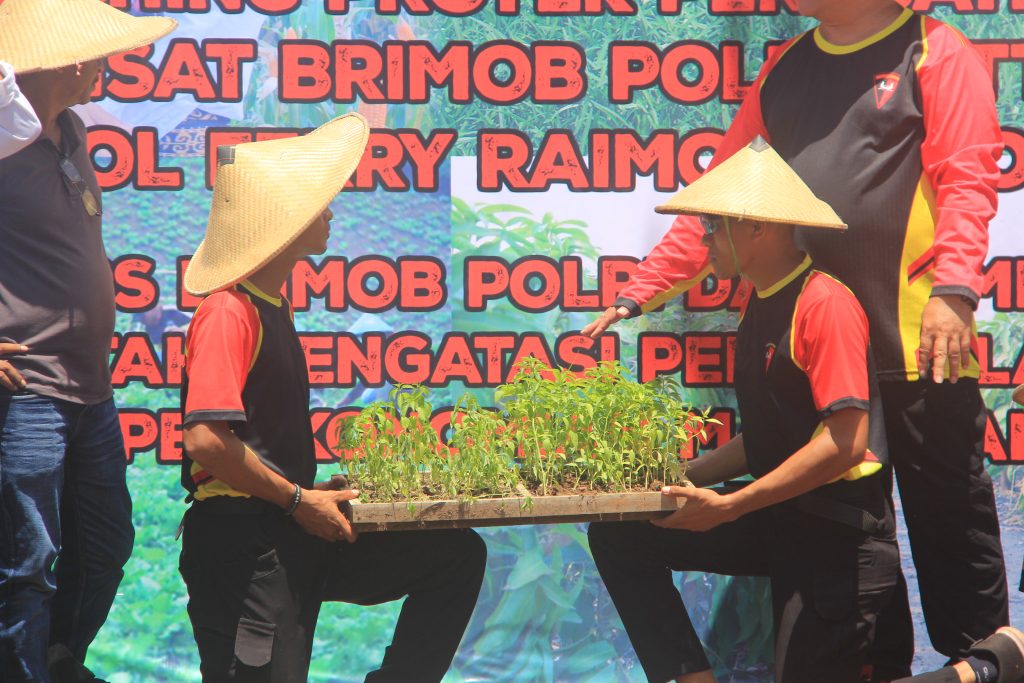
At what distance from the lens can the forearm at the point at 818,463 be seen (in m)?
3.59

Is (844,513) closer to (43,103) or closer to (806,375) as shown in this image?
(806,375)

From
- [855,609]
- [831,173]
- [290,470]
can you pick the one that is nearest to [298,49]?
[290,470]

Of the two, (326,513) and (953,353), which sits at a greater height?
(953,353)

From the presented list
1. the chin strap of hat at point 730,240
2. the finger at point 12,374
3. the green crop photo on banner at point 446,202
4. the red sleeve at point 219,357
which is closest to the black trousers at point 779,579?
the green crop photo on banner at point 446,202

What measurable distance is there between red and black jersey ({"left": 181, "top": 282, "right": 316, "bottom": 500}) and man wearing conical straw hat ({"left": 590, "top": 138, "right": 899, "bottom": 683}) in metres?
1.20

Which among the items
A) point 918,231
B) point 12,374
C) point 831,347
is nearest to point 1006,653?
point 831,347

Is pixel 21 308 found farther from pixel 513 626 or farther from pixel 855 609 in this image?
pixel 855 609

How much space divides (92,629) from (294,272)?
1507mm

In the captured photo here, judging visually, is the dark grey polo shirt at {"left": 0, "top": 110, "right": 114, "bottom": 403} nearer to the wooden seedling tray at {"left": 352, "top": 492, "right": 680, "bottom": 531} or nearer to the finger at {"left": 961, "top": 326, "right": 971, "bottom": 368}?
the wooden seedling tray at {"left": 352, "top": 492, "right": 680, "bottom": 531}

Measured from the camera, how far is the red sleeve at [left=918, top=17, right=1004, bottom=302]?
3.71m

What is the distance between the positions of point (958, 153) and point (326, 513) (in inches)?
91.0

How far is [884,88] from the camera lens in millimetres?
3965

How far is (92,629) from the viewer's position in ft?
13.7

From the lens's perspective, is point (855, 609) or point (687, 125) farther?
point (687, 125)
